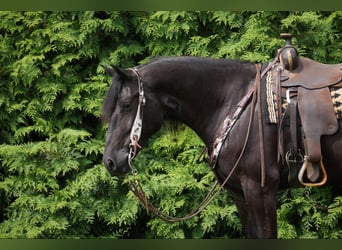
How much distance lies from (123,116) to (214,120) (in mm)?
587

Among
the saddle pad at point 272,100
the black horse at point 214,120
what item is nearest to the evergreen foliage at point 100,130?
the black horse at point 214,120

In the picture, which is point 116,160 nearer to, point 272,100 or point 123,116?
point 123,116

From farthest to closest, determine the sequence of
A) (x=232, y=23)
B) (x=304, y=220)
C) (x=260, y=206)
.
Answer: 1. (x=232, y=23)
2. (x=304, y=220)
3. (x=260, y=206)

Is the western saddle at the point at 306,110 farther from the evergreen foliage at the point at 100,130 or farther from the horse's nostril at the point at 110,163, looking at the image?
the evergreen foliage at the point at 100,130

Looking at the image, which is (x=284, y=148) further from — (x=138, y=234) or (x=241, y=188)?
(x=138, y=234)

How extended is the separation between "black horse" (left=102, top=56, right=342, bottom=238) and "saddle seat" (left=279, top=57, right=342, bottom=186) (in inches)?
3.6

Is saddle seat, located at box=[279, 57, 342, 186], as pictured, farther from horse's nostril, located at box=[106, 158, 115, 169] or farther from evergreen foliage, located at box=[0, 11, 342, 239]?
evergreen foliage, located at box=[0, 11, 342, 239]

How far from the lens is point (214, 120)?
11.0 feet

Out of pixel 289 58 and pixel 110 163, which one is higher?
pixel 289 58

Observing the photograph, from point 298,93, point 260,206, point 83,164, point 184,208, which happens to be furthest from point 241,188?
point 83,164

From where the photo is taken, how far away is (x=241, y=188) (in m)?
3.25

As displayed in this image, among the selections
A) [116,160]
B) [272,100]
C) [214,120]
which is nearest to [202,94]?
[214,120]

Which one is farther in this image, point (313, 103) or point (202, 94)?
point (202, 94)

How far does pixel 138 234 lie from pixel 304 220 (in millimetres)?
1584
